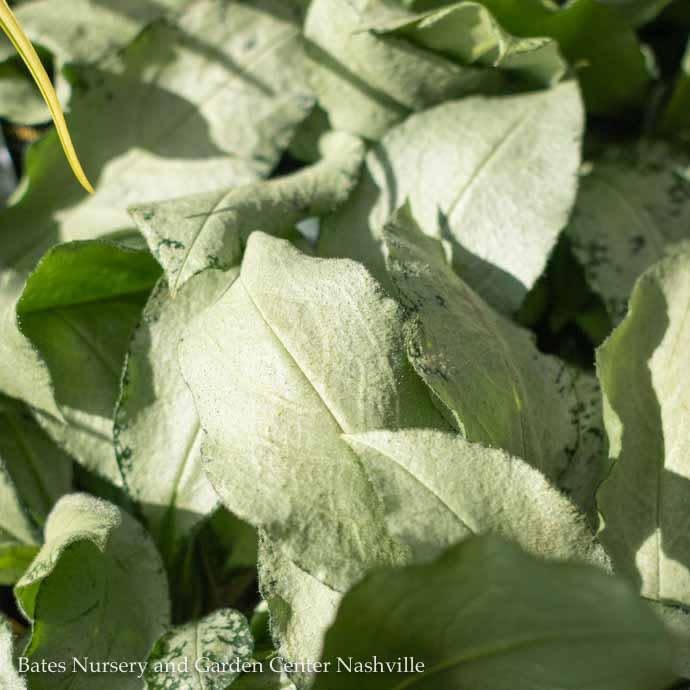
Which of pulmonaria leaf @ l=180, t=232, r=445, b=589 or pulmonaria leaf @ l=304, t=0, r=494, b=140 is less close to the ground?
pulmonaria leaf @ l=304, t=0, r=494, b=140

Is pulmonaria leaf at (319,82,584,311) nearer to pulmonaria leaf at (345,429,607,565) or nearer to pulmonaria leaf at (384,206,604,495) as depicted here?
pulmonaria leaf at (384,206,604,495)

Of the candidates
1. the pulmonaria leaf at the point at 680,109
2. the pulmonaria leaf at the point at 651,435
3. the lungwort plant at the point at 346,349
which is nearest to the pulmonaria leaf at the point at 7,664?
the lungwort plant at the point at 346,349

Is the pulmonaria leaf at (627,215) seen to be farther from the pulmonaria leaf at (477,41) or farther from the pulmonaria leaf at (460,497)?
the pulmonaria leaf at (460,497)

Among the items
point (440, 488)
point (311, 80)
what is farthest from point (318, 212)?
point (440, 488)

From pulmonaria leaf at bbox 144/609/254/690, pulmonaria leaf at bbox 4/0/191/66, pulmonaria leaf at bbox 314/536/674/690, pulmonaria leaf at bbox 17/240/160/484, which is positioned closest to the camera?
pulmonaria leaf at bbox 314/536/674/690

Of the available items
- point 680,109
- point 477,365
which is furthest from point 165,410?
point 680,109

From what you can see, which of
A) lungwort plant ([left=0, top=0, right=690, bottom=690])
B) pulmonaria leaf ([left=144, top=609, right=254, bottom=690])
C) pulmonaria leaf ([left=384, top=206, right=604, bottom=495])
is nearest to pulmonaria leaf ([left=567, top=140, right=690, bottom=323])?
lungwort plant ([left=0, top=0, right=690, bottom=690])
